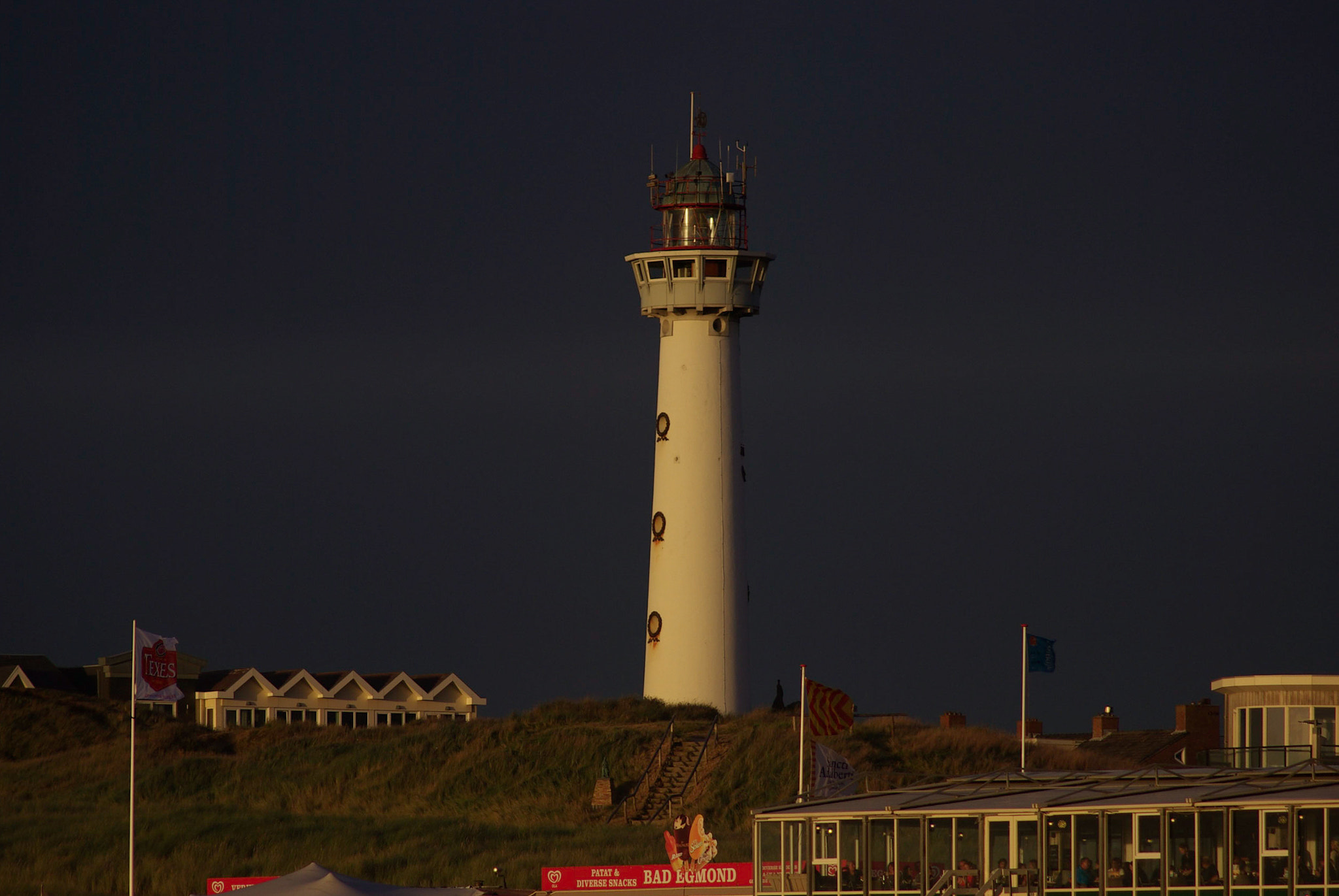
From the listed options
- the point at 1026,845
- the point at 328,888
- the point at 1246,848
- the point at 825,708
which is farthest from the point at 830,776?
the point at 1246,848

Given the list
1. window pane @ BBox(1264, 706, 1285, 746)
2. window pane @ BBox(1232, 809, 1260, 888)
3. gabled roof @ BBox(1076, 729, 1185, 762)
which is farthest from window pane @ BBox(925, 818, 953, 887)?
gabled roof @ BBox(1076, 729, 1185, 762)

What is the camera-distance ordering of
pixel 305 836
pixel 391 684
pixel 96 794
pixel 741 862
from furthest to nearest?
1. pixel 391 684
2. pixel 96 794
3. pixel 305 836
4. pixel 741 862

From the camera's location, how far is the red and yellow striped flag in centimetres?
4028

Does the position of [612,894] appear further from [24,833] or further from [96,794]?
[96,794]

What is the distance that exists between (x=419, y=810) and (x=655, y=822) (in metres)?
8.08

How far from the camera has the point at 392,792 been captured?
A: 5938 cm

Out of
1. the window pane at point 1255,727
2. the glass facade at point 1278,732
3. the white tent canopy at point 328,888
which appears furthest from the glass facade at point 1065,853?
the window pane at point 1255,727

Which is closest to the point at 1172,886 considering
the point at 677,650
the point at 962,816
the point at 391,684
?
the point at 962,816

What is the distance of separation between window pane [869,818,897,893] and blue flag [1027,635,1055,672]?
10.8 metres

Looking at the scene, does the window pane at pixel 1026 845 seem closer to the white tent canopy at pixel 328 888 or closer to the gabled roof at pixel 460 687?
the white tent canopy at pixel 328 888

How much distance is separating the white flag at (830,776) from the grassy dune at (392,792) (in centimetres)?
210

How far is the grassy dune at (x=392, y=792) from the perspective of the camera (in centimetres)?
4866

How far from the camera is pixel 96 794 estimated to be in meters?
61.6

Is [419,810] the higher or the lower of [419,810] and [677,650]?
the lower
